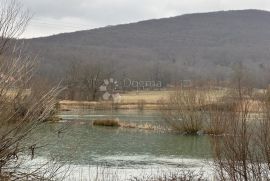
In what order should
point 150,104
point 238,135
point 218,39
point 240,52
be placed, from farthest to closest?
point 218,39, point 240,52, point 150,104, point 238,135

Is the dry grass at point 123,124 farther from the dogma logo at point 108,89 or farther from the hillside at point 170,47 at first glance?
the hillside at point 170,47

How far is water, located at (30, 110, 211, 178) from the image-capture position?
60.5 feet

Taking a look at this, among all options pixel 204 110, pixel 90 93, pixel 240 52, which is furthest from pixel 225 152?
pixel 240 52

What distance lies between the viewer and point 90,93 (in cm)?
7281

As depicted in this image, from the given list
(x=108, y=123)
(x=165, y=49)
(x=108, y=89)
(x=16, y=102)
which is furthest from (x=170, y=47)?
(x=16, y=102)

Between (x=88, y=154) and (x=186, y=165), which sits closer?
(x=186, y=165)

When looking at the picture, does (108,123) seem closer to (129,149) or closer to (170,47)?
(129,149)

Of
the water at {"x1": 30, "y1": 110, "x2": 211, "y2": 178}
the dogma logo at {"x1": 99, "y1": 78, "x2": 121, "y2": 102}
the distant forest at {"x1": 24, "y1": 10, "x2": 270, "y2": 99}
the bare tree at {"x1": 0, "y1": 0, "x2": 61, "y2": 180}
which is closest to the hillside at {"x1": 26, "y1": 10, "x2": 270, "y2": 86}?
the distant forest at {"x1": 24, "y1": 10, "x2": 270, "y2": 99}

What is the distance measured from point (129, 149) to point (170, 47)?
135865mm

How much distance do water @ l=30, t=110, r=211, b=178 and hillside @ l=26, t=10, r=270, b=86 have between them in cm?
6959

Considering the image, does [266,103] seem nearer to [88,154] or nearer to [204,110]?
[88,154]

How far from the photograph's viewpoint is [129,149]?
2403 cm

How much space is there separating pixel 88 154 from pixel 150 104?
34230mm

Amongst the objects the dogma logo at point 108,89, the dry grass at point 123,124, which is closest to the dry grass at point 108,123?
the dry grass at point 123,124
